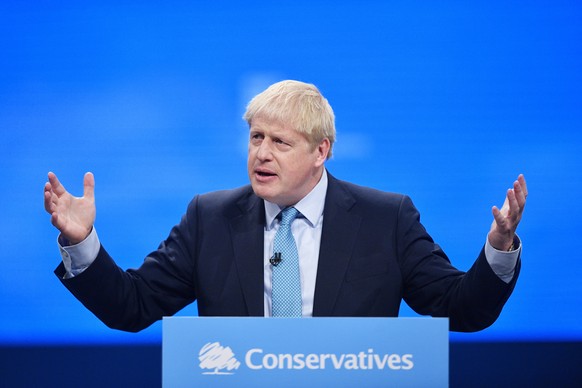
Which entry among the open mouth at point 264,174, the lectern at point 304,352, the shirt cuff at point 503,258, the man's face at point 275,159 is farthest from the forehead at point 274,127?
the lectern at point 304,352

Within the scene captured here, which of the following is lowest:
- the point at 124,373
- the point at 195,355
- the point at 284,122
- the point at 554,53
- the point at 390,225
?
the point at 195,355

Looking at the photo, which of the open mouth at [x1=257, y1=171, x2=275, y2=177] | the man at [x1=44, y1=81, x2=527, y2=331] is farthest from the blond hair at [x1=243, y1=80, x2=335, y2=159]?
the open mouth at [x1=257, y1=171, x2=275, y2=177]

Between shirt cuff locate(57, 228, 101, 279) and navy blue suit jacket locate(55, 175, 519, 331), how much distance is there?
27mm

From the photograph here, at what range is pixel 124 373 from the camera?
3312 mm

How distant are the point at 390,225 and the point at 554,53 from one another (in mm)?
1456

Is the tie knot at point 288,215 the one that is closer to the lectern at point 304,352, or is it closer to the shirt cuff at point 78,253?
the shirt cuff at point 78,253

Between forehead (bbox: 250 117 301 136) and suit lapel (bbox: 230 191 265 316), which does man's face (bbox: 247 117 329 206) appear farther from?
suit lapel (bbox: 230 191 265 316)

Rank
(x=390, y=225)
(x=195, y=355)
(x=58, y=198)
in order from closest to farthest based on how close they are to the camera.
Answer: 1. (x=195, y=355)
2. (x=58, y=198)
3. (x=390, y=225)

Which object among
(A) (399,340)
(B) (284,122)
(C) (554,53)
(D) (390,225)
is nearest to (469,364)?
(D) (390,225)

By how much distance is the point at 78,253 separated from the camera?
83.4 inches

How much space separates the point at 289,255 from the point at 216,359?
2.34ft

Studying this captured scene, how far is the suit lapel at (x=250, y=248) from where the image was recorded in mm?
2289

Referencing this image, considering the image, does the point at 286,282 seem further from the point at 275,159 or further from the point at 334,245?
the point at 275,159

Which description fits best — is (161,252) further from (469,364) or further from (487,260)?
(469,364)
